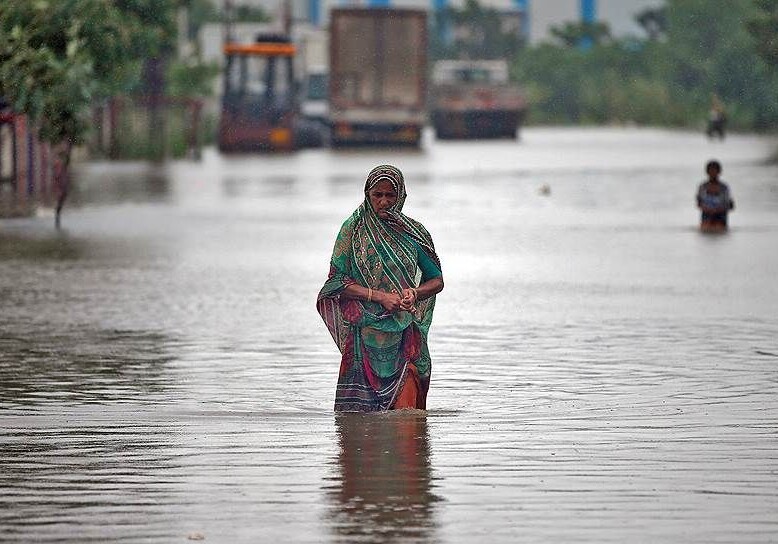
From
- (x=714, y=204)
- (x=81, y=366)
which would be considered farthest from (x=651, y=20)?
(x=81, y=366)

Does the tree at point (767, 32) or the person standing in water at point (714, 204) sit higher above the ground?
the tree at point (767, 32)

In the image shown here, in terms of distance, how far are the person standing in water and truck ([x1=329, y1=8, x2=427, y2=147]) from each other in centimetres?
3352

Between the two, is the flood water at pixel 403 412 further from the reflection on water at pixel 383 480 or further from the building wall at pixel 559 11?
the building wall at pixel 559 11

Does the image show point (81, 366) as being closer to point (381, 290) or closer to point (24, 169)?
point (381, 290)

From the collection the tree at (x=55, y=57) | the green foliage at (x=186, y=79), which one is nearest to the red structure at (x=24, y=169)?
the tree at (x=55, y=57)

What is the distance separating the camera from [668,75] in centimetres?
10694

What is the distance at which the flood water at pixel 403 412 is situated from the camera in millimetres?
8047

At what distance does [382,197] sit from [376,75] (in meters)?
50.4

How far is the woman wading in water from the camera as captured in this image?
33.5 ft

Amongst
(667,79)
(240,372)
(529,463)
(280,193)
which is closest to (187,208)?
(280,193)

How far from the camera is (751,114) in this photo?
294 ft

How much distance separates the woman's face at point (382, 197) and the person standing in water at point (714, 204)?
15.1m

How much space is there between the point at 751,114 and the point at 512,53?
42.9m

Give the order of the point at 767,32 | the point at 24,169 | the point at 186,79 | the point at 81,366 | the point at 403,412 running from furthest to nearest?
the point at 186,79 < the point at 767,32 < the point at 24,169 < the point at 81,366 < the point at 403,412
